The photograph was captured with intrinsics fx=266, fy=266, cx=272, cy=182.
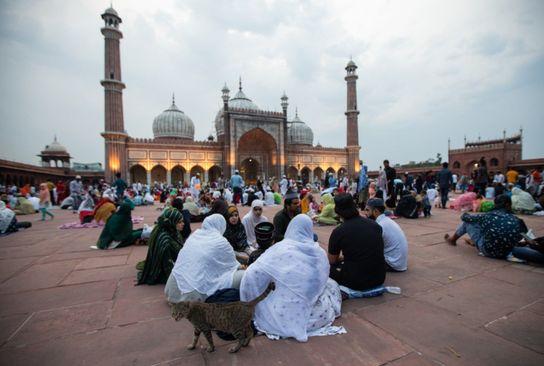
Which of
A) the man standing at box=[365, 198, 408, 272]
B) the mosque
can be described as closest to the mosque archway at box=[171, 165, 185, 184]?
the mosque

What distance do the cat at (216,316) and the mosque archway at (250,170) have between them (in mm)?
25896

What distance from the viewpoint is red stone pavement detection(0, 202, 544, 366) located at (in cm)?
151

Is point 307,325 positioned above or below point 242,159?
below

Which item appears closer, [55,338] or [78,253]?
[55,338]

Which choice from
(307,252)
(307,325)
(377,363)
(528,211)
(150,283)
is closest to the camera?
(377,363)

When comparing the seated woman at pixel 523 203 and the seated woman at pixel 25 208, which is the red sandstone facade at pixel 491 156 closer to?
the seated woman at pixel 523 203

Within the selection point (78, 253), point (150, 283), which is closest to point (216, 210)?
point (150, 283)

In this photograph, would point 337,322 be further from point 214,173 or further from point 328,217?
point 214,173

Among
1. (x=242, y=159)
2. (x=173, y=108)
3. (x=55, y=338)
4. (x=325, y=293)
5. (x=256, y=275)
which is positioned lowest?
(x=55, y=338)

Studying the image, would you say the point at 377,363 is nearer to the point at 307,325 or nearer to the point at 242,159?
the point at 307,325

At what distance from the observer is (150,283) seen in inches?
106

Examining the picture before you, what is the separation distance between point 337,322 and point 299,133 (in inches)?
1235

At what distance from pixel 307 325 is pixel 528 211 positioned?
7.72 meters

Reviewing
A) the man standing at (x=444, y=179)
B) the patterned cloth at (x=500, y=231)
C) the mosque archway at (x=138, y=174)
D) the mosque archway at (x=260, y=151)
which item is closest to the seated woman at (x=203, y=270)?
the patterned cloth at (x=500, y=231)
